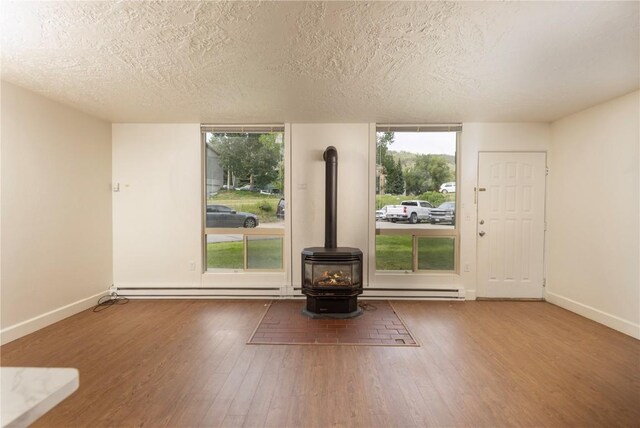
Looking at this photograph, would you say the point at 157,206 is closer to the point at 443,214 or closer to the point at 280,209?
the point at 280,209

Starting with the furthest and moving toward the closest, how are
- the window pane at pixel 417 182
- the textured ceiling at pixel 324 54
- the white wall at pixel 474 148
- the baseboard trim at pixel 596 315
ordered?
1. the window pane at pixel 417 182
2. the white wall at pixel 474 148
3. the baseboard trim at pixel 596 315
4. the textured ceiling at pixel 324 54

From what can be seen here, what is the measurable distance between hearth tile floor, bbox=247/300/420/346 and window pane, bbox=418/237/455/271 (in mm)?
922

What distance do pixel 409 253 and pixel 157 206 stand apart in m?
3.59

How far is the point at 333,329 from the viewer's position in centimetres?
298

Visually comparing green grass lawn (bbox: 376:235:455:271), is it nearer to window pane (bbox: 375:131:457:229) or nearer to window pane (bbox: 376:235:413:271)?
window pane (bbox: 376:235:413:271)

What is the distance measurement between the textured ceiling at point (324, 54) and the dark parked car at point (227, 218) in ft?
4.61

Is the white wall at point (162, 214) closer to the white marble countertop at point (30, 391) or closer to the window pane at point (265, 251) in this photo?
the window pane at point (265, 251)

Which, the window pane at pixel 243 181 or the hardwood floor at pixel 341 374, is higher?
the window pane at pixel 243 181

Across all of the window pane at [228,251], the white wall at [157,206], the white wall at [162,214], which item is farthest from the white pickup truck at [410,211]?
→ the white wall at [157,206]

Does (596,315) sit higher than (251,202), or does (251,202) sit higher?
(251,202)

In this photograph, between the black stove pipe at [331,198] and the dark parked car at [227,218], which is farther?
the dark parked car at [227,218]

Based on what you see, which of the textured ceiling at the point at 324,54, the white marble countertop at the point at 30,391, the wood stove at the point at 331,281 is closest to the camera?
the white marble countertop at the point at 30,391

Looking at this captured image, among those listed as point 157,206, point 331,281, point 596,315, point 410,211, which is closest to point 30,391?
point 331,281

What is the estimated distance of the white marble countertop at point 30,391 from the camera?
0.60 meters
